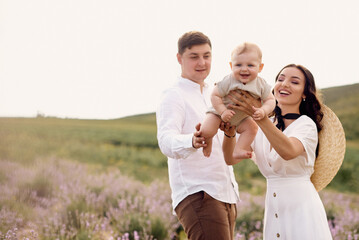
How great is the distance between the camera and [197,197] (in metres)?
2.66

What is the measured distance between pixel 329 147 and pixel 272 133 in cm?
79

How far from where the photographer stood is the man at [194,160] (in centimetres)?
259

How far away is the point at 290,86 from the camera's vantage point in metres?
2.85

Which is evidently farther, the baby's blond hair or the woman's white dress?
the woman's white dress

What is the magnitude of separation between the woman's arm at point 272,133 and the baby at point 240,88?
45 mm

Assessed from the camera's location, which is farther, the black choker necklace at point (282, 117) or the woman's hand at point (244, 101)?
the black choker necklace at point (282, 117)

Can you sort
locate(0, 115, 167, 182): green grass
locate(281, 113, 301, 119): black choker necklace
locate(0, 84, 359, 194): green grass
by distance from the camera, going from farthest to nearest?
locate(0, 84, 359, 194): green grass < locate(0, 115, 167, 182): green grass < locate(281, 113, 301, 119): black choker necklace

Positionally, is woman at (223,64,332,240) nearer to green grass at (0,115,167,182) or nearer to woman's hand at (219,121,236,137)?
woman's hand at (219,121,236,137)

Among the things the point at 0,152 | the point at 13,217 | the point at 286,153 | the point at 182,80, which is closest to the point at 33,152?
the point at 0,152

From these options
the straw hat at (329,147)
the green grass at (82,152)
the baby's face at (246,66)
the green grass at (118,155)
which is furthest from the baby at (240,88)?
the green grass at (82,152)

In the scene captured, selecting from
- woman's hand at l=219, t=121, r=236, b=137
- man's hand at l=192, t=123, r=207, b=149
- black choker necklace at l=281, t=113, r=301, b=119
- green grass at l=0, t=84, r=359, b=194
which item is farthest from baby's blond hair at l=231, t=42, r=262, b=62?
green grass at l=0, t=84, r=359, b=194

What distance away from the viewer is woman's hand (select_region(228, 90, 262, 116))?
7.67 ft

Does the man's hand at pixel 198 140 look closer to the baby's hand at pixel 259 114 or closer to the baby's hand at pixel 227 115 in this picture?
the baby's hand at pixel 227 115

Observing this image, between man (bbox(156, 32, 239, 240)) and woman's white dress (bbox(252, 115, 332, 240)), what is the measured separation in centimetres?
34
